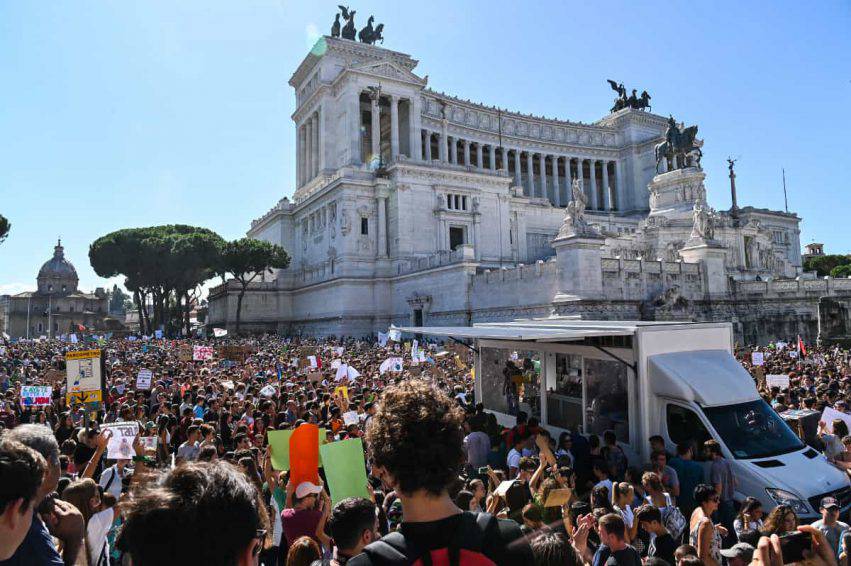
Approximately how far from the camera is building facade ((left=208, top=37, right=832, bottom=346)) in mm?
35156

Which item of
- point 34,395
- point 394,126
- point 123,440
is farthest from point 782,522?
point 394,126

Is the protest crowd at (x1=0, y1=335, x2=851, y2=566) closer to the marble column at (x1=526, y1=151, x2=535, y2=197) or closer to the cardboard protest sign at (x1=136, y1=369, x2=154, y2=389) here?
the cardboard protest sign at (x1=136, y1=369, x2=154, y2=389)

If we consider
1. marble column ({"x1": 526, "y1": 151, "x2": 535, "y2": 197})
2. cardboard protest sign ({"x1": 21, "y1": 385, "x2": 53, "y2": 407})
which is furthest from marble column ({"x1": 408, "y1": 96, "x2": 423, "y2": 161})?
cardboard protest sign ({"x1": 21, "y1": 385, "x2": 53, "y2": 407})

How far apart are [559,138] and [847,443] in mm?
83668

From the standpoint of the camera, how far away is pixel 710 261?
3581 cm

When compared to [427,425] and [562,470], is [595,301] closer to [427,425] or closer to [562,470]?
[562,470]

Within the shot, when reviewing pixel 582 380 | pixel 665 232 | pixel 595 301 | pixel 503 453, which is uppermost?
pixel 665 232

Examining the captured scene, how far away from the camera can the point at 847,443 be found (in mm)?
8203

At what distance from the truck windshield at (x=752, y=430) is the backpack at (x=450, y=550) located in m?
6.95

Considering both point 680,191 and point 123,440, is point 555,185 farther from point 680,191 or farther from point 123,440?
point 123,440

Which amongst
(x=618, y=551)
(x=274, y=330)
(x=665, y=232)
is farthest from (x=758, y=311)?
(x=274, y=330)

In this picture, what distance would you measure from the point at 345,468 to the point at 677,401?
5.62 meters

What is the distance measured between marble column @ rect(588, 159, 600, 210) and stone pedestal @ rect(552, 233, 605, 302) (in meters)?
55.2

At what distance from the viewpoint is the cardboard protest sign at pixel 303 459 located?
20.5ft
